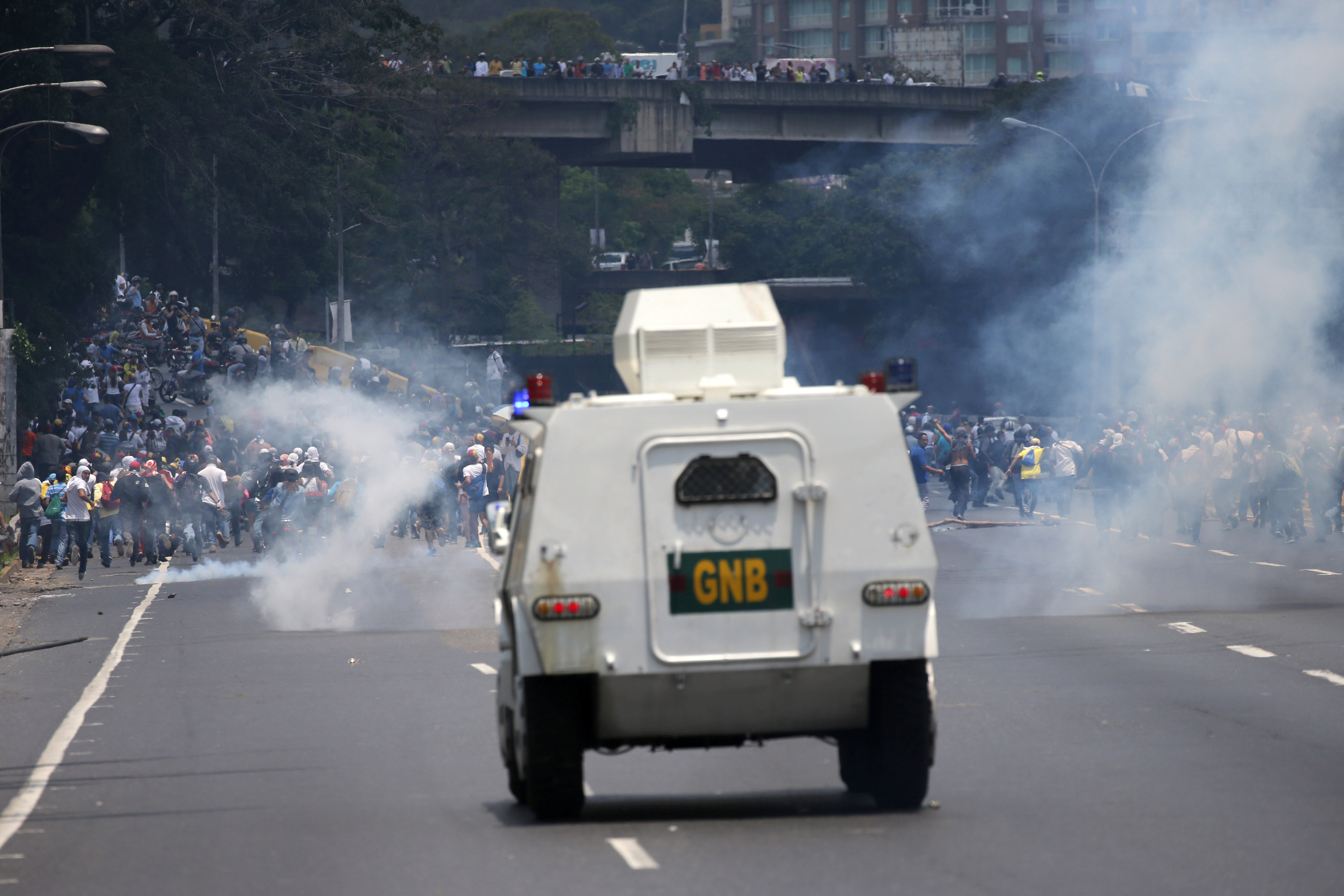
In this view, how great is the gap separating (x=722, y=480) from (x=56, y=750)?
5972 mm

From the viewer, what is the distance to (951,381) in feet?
196

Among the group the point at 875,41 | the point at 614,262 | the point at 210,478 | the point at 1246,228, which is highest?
the point at 875,41

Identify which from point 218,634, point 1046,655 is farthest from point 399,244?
point 1046,655

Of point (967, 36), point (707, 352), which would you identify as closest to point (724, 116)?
point (967, 36)

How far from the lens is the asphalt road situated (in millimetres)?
7852

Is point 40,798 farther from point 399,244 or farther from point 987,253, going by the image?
point 399,244

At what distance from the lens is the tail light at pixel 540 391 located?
8984 millimetres

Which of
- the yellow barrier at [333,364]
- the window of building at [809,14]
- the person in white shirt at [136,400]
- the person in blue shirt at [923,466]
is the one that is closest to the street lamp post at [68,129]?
the person in white shirt at [136,400]

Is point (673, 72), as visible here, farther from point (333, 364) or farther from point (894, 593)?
point (894, 593)

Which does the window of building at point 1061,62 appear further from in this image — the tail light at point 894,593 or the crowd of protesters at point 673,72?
the tail light at point 894,593

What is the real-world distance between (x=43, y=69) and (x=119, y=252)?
1233 inches

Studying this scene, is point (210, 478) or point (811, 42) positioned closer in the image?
point (210, 478)

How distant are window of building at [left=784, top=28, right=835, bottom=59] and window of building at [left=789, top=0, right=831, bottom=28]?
1.31 feet

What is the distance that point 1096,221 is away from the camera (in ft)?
129
